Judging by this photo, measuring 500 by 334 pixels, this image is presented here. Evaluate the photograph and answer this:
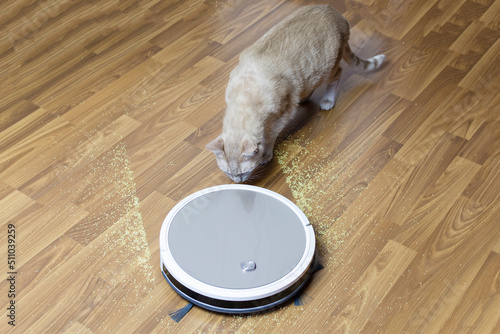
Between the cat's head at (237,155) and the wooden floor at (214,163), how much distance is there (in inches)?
4.6

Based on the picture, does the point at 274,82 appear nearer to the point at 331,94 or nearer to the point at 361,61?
the point at 331,94

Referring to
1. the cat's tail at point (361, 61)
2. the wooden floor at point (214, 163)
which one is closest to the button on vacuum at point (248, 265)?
the wooden floor at point (214, 163)

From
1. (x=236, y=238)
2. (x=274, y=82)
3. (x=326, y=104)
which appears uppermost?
(x=274, y=82)

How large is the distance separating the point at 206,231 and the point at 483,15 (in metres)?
2.00

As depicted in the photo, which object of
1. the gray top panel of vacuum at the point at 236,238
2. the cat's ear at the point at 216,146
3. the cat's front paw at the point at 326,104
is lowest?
the cat's front paw at the point at 326,104

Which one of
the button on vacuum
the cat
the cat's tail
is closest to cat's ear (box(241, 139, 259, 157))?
the cat

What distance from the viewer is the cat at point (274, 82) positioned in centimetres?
189

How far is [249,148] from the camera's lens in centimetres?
183

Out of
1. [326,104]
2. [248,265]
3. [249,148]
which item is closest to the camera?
[248,265]

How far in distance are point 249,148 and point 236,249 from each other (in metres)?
0.35

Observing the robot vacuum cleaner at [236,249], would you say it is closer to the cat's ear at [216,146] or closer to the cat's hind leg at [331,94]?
the cat's ear at [216,146]

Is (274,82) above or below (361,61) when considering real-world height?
above

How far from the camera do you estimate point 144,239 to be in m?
1.79

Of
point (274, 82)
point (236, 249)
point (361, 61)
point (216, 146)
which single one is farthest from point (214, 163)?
point (361, 61)
